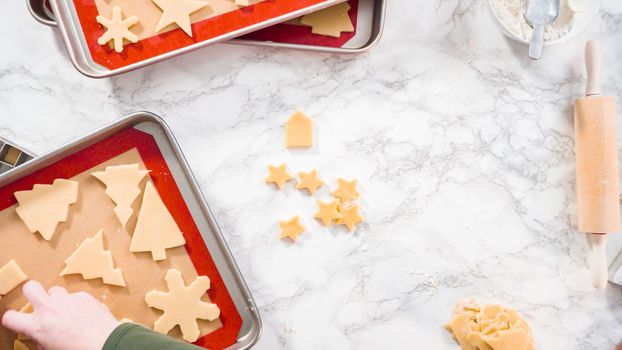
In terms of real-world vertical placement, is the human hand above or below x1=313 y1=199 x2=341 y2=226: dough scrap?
below

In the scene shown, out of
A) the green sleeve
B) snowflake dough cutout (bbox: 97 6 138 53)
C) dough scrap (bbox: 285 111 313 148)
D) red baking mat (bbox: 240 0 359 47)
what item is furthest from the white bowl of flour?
the green sleeve

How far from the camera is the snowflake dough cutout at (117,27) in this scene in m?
0.92

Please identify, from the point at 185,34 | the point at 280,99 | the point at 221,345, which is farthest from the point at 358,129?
the point at 221,345

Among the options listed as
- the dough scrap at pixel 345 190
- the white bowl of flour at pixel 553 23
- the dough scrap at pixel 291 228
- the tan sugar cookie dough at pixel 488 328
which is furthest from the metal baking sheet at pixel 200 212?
the white bowl of flour at pixel 553 23

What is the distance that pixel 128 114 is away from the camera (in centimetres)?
92

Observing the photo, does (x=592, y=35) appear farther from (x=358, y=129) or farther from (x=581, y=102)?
(x=358, y=129)

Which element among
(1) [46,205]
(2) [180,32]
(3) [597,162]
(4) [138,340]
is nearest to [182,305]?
(4) [138,340]

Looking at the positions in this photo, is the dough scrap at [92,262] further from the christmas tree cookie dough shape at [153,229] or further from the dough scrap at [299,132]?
the dough scrap at [299,132]

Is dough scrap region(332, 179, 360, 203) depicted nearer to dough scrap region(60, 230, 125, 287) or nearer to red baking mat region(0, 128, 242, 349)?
red baking mat region(0, 128, 242, 349)

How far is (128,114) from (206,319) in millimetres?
350

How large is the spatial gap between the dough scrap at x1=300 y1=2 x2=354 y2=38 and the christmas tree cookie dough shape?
373 mm

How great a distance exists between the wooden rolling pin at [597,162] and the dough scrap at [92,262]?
0.78 metres

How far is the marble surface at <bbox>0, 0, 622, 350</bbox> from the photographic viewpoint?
0.99 metres

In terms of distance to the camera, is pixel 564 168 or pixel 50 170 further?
pixel 564 168
